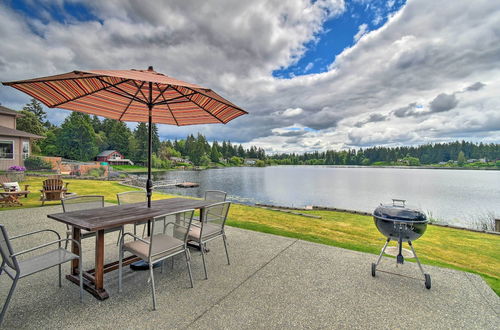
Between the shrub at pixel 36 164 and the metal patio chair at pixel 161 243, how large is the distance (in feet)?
79.6

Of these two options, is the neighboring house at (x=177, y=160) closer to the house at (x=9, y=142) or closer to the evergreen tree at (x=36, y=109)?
the evergreen tree at (x=36, y=109)

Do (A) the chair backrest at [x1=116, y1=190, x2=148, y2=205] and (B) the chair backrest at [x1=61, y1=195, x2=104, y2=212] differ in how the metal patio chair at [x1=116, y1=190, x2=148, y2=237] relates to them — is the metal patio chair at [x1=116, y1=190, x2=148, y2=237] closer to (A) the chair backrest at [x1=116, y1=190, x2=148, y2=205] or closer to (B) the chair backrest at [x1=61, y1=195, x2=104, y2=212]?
(A) the chair backrest at [x1=116, y1=190, x2=148, y2=205]

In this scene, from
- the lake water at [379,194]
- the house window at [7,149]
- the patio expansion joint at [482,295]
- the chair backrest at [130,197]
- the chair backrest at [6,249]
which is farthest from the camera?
the lake water at [379,194]

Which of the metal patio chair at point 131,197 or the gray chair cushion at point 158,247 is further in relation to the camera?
the metal patio chair at point 131,197

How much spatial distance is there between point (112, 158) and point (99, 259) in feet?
208

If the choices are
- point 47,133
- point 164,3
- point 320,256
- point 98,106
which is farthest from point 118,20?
point 47,133

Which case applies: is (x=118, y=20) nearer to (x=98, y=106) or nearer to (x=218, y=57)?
(x=218, y=57)

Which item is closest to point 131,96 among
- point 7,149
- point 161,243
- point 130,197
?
point 130,197

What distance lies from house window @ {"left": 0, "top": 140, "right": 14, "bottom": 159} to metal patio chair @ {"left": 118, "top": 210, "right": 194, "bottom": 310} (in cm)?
1855

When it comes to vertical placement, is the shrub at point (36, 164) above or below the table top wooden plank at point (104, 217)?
above

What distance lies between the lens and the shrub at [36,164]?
1889 centimetres

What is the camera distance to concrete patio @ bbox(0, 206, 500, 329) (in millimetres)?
1938

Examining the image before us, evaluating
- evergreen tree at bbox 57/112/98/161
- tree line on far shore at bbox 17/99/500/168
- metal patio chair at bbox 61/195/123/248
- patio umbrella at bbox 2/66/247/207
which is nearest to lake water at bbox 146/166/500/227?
patio umbrella at bbox 2/66/247/207

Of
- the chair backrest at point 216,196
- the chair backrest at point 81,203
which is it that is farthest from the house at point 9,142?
the chair backrest at point 216,196
